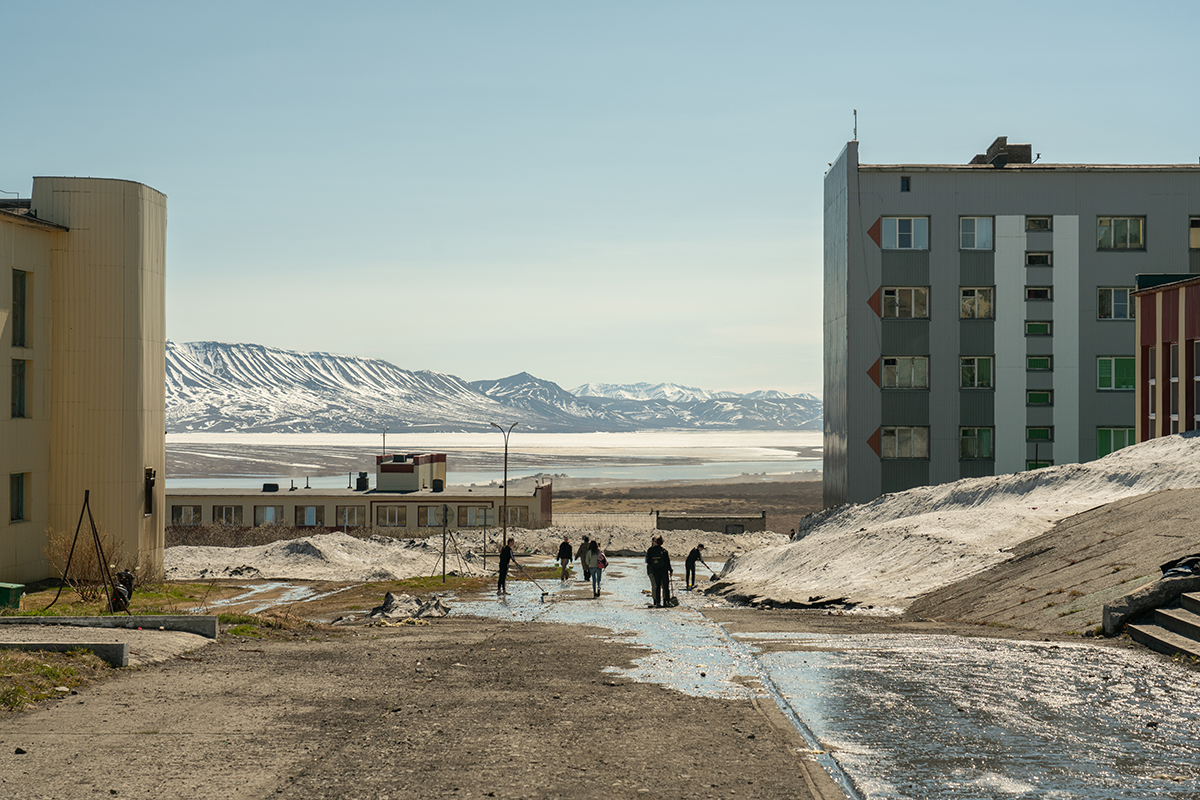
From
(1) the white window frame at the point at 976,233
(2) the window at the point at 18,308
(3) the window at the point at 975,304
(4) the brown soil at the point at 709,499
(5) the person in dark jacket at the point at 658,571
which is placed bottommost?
(4) the brown soil at the point at 709,499

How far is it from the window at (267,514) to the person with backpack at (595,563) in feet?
161

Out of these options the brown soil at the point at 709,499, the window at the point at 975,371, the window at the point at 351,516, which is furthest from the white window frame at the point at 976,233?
the window at the point at 351,516

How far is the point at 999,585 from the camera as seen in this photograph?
1905cm

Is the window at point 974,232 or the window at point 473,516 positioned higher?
the window at point 974,232

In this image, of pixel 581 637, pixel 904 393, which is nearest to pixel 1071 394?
pixel 904 393

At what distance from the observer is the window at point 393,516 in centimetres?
7538

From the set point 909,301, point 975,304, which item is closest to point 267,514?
point 909,301

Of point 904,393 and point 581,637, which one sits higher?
point 904,393

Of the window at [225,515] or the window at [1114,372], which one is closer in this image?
the window at [1114,372]

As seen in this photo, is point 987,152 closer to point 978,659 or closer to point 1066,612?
point 1066,612

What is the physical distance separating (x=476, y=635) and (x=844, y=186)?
39.9 meters

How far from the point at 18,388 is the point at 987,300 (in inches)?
1707

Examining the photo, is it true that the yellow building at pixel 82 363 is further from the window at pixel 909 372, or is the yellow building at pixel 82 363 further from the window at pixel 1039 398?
the window at pixel 1039 398

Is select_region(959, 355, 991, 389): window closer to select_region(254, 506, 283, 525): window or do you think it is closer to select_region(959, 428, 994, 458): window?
select_region(959, 428, 994, 458): window
